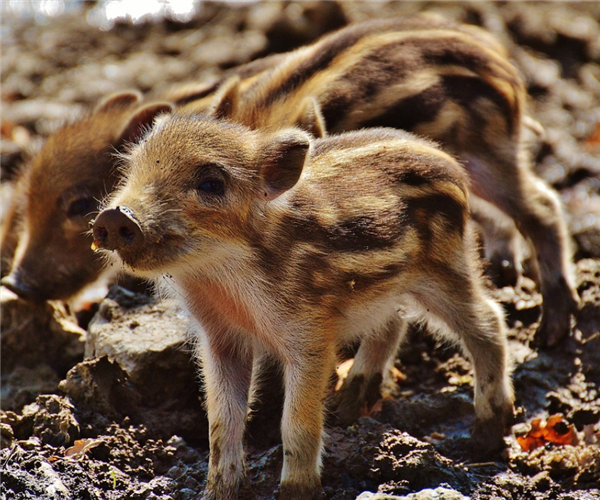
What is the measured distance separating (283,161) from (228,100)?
1.20 m

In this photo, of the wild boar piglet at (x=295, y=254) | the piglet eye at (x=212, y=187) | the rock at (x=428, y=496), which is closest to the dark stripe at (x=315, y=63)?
the wild boar piglet at (x=295, y=254)

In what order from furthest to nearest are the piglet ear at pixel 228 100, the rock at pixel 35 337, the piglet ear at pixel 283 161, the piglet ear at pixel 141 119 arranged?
the piglet ear at pixel 141 119 → the piglet ear at pixel 228 100 → the rock at pixel 35 337 → the piglet ear at pixel 283 161

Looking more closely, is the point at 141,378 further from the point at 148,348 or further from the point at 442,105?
the point at 442,105

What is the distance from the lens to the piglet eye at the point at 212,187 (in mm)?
3562

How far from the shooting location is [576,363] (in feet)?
15.5

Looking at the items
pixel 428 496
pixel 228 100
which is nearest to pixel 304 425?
pixel 428 496

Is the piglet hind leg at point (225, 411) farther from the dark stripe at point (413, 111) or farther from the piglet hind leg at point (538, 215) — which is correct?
the piglet hind leg at point (538, 215)

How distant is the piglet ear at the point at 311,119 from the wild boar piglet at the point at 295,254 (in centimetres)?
29

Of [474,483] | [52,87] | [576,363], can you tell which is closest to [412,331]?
[576,363]

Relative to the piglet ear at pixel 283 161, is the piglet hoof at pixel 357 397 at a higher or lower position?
lower

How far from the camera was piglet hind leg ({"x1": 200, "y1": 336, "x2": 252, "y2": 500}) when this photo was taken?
3.81 metres

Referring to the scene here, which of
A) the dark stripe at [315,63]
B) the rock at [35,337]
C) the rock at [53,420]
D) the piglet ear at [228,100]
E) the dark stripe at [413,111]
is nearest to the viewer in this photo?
the rock at [53,420]

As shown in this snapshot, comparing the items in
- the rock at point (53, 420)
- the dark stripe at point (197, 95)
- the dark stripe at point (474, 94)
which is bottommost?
the rock at point (53, 420)

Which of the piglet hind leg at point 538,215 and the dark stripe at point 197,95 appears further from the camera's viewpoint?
→ the dark stripe at point 197,95
